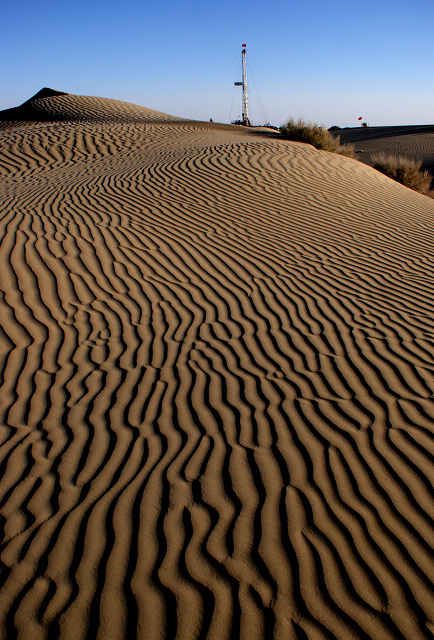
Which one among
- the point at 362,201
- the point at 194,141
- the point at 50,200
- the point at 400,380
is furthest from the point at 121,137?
the point at 400,380

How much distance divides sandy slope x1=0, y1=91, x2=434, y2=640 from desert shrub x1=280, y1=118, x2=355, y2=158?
9439 mm

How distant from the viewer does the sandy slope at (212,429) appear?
6.98 ft

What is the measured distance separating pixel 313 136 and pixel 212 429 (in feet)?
49.8

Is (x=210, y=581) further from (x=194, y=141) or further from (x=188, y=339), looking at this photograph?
(x=194, y=141)

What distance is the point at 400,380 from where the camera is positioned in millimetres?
3801

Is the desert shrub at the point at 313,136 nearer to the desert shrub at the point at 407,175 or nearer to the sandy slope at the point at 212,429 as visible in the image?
the desert shrub at the point at 407,175

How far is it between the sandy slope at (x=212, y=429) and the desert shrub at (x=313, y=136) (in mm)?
9439

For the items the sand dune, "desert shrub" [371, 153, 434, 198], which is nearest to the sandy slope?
"desert shrub" [371, 153, 434, 198]

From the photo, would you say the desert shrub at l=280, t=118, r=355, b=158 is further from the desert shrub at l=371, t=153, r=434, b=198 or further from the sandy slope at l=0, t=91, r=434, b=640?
the sandy slope at l=0, t=91, r=434, b=640

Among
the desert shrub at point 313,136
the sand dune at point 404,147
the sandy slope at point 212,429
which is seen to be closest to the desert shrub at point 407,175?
the desert shrub at point 313,136

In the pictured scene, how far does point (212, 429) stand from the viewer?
3268 mm

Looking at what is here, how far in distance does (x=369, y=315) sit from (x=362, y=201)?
18.2 feet

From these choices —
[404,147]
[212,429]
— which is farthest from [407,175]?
[404,147]

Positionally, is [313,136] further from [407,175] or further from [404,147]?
[404,147]
